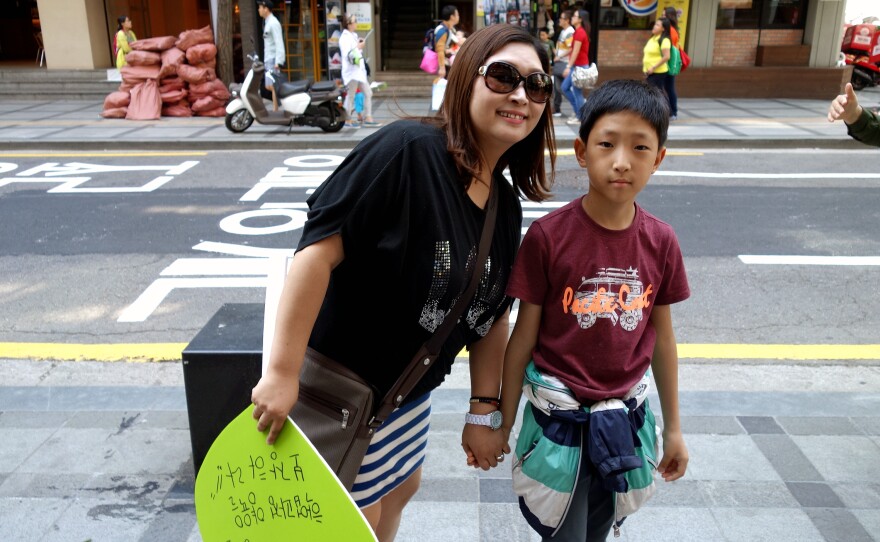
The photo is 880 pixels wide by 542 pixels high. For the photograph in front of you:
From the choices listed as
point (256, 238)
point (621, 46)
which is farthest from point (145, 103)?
point (621, 46)

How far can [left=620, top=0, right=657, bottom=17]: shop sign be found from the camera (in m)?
15.7

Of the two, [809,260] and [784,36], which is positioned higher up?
[784,36]

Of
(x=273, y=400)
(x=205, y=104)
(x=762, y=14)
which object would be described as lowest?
(x=205, y=104)

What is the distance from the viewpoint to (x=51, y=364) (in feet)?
14.2

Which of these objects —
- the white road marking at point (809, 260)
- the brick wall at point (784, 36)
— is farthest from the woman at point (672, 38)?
the white road marking at point (809, 260)

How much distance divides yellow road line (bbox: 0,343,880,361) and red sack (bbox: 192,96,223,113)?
32.0ft

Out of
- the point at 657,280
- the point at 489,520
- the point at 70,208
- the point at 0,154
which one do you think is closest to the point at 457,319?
the point at 657,280

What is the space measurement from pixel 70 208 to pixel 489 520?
640cm

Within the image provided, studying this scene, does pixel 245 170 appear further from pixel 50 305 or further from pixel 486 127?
pixel 486 127

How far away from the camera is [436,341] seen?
1.78 meters

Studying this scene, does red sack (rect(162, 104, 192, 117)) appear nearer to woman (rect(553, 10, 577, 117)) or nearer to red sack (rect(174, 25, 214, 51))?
red sack (rect(174, 25, 214, 51))

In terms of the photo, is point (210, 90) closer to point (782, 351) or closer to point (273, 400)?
point (782, 351)

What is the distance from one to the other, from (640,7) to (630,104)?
15189 mm

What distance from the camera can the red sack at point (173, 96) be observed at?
13.7 metres
